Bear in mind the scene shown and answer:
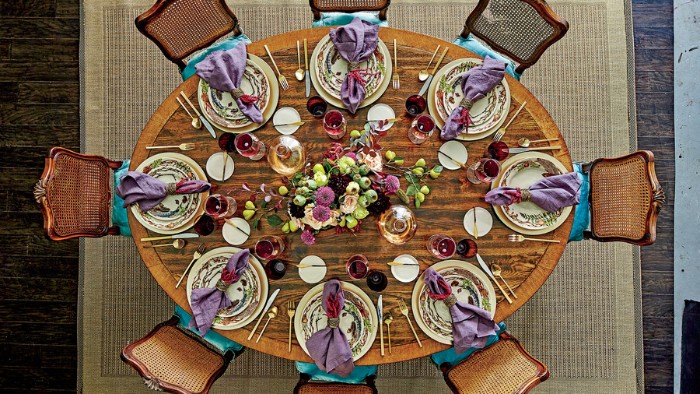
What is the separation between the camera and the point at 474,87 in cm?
217

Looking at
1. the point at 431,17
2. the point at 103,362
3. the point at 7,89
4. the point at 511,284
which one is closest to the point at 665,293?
the point at 511,284

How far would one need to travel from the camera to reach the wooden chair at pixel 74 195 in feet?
6.97

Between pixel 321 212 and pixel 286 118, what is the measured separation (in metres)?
0.56

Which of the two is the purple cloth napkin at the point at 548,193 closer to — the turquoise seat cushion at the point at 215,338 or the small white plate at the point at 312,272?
the small white plate at the point at 312,272

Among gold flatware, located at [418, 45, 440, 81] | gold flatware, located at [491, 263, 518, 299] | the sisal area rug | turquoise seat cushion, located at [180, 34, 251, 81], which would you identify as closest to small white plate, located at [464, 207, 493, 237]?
gold flatware, located at [491, 263, 518, 299]

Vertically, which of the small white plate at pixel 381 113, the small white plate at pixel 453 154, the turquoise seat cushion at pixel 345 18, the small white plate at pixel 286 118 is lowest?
the small white plate at pixel 453 154

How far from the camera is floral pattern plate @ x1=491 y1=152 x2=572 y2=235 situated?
7.23 feet

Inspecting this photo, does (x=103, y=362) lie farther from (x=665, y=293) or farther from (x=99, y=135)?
(x=665, y=293)

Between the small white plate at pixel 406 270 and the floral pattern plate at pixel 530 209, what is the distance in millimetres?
414

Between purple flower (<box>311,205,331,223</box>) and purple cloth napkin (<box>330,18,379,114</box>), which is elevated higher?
purple cloth napkin (<box>330,18,379,114</box>)

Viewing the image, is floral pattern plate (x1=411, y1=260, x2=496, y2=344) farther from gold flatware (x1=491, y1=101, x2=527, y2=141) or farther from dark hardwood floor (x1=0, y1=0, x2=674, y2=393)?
dark hardwood floor (x1=0, y1=0, x2=674, y2=393)

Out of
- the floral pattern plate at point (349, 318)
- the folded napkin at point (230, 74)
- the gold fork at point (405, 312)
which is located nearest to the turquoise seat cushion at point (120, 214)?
the folded napkin at point (230, 74)

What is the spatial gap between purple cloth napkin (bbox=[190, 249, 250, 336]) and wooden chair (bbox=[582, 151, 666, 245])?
156 centimetres

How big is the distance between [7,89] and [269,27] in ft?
5.59
